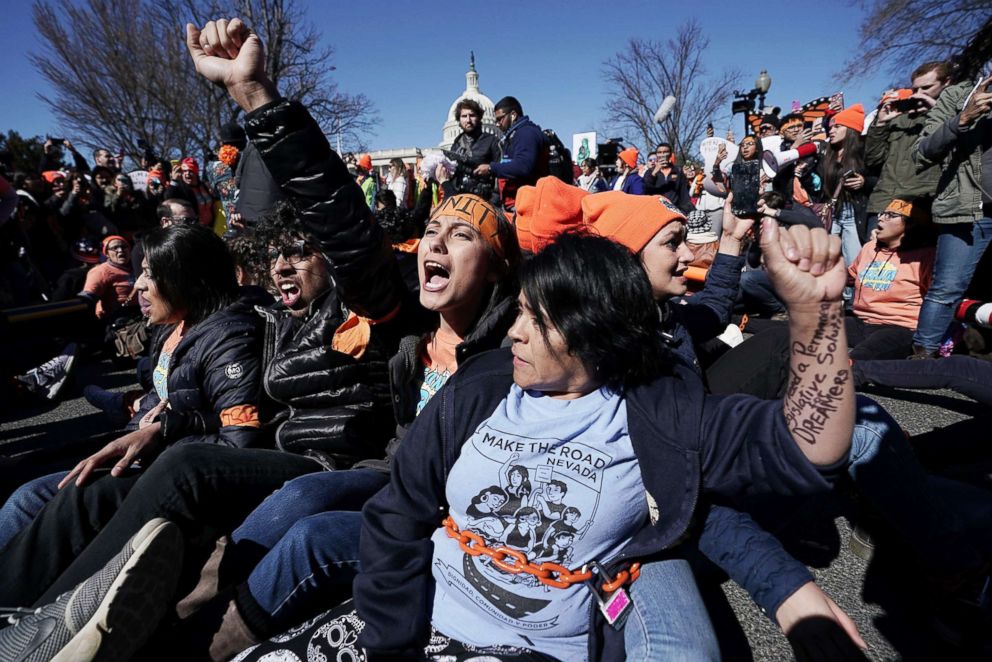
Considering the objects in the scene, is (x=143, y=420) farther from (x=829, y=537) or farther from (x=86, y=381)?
(x=86, y=381)

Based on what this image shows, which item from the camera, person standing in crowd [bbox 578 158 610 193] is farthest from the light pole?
the camera

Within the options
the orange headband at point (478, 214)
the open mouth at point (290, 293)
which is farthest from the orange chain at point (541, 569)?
the open mouth at point (290, 293)

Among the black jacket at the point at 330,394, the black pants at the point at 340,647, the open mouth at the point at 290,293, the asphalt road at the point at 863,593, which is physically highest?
the open mouth at the point at 290,293

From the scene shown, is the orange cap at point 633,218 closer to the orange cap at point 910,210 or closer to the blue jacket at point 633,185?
the orange cap at point 910,210

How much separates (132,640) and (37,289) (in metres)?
8.22

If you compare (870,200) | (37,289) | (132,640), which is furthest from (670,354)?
(37,289)

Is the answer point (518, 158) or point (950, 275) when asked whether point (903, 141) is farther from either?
point (518, 158)

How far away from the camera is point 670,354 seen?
1.63 m

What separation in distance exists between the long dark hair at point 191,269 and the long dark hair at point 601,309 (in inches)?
72.4

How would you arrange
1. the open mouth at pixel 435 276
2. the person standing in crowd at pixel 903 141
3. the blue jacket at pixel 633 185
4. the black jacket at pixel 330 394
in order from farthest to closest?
the blue jacket at pixel 633 185, the person standing in crowd at pixel 903 141, the black jacket at pixel 330 394, the open mouth at pixel 435 276

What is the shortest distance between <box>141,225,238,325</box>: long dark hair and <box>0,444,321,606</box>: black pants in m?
0.89

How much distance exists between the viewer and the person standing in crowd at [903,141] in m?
4.55

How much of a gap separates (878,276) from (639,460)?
371 centimetres

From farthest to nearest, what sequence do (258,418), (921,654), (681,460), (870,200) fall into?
1. (870,200)
2. (258,418)
3. (921,654)
4. (681,460)
